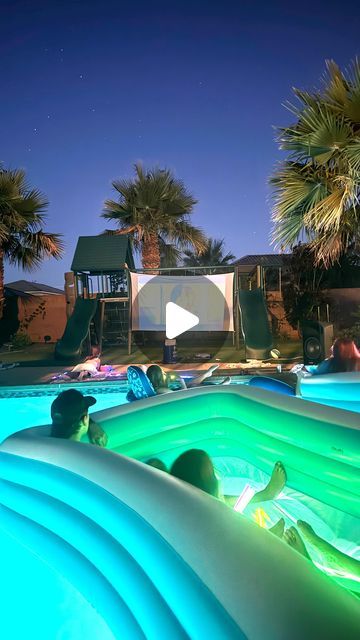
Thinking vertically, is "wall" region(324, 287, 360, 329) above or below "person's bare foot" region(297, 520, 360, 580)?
above

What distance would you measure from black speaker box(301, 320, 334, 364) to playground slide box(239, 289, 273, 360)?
3.56ft

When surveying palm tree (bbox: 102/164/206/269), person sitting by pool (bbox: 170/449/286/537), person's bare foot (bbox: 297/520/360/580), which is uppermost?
palm tree (bbox: 102/164/206/269)

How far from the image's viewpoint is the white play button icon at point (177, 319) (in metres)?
10.8

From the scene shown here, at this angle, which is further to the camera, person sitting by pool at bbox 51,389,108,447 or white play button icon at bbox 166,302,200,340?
white play button icon at bbox 166,302,200,340

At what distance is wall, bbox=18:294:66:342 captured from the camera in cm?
1470

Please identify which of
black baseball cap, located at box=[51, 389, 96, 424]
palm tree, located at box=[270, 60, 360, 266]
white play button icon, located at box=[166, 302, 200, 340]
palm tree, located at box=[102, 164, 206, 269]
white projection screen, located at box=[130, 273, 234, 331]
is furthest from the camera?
palm tree, located at box=[102, 164, 206, 269]

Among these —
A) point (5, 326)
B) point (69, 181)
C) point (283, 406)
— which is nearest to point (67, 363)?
point (5, 326)

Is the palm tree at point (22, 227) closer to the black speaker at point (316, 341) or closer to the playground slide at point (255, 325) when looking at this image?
the playground slide at point (255, 325)

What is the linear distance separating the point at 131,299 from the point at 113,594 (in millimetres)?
9022

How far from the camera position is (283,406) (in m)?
3.10

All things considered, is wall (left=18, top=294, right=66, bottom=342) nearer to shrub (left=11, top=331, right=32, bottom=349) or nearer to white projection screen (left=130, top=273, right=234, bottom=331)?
shrub (left=11, top=331, right=32, bottom=349)

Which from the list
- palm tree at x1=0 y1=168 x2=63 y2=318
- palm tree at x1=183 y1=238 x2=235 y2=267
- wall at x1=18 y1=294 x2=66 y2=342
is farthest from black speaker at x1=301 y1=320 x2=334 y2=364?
palm tree at x1=183 y1=238 x2=235 y2=267

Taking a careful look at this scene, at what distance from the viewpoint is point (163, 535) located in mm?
1464

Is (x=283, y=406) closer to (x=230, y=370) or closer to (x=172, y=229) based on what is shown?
(x=230, y=370)
